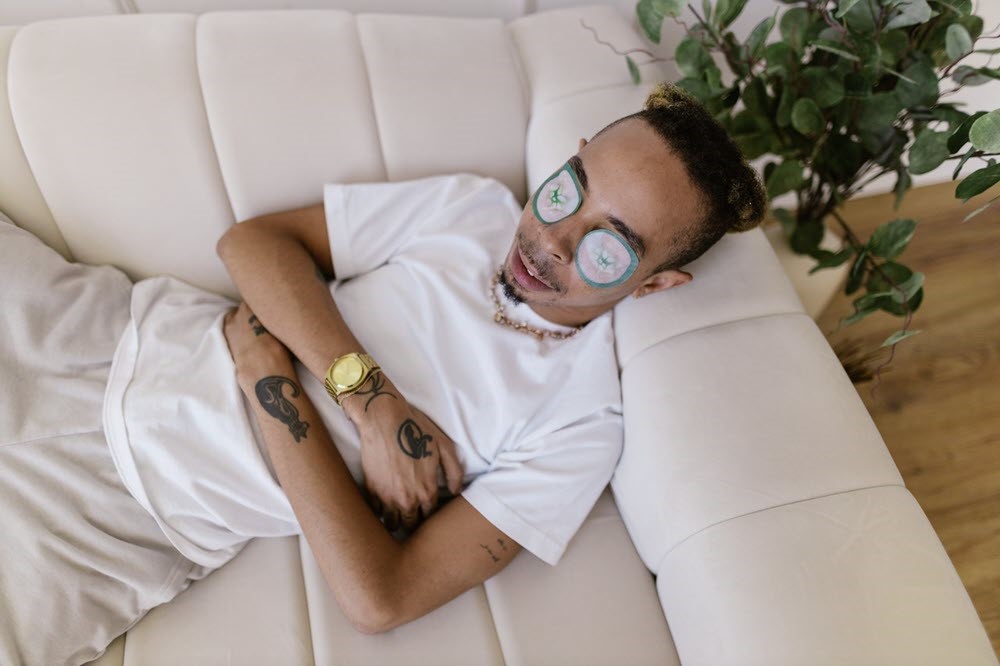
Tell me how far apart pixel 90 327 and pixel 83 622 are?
0.50 m

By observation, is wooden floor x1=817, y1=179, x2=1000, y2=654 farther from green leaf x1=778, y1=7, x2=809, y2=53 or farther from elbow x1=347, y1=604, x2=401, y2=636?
elbow x1=347, y1=604, x2=401, y2=636

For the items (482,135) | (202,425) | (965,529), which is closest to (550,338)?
(482,135)

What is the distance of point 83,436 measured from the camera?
3.44 feet

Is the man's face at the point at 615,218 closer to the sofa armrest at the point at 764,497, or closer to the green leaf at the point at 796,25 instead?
the sofa armrest at the point at 764,497

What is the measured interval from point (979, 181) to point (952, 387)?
3.43ft

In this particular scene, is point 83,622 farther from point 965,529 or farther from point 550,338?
point 965,529

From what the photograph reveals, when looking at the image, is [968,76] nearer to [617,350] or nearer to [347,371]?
[617,350]

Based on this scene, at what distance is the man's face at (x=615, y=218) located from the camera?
0.95 metres

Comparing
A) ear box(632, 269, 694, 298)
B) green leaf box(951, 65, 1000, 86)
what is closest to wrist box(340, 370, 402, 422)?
ear box(632, 269, 694, 298)

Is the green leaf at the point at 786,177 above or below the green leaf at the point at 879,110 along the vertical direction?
below

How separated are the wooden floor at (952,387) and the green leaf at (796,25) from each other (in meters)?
0.65

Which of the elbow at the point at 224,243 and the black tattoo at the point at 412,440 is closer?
the black tattoo at the point at 412,440

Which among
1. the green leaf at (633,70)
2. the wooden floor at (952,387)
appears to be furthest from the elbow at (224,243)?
the wooden floor at (952,387)

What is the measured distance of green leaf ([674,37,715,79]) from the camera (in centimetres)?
121
